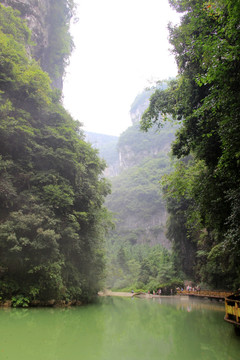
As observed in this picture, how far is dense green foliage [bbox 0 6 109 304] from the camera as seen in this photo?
29.5 ft

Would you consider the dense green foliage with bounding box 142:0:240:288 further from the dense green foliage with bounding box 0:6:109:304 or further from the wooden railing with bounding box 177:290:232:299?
the wooden railing with bounding box 177:290:232:299

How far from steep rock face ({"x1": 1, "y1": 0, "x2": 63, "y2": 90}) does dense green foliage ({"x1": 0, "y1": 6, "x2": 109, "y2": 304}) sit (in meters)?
4.58

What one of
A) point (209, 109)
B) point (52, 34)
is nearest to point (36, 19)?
point (52, 34)

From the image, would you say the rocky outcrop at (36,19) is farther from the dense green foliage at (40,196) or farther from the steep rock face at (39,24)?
the dense green foliage at (40,196)

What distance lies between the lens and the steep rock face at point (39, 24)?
1850 cm

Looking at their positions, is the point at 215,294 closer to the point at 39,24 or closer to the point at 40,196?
the point at 40,196

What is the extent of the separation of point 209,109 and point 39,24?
804 inches

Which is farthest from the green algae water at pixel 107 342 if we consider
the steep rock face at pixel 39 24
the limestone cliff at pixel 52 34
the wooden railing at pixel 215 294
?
the limestone cliff at pixel 52 34

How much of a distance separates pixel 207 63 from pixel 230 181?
2.75 m

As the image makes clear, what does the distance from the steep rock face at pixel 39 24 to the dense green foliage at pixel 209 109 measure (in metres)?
13.5

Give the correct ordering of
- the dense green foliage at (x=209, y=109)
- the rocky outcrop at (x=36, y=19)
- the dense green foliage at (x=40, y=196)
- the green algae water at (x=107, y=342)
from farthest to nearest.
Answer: the rocky outcrop at (x=36, y=19), the dense green foliage at (x=40, y=196), the dense green foliage at (x=209, y=109), the green algae water at (x=107, y=342)

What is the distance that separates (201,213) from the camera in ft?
23.3

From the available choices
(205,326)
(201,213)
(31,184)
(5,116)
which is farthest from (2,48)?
(205,326)

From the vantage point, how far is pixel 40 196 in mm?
10461
